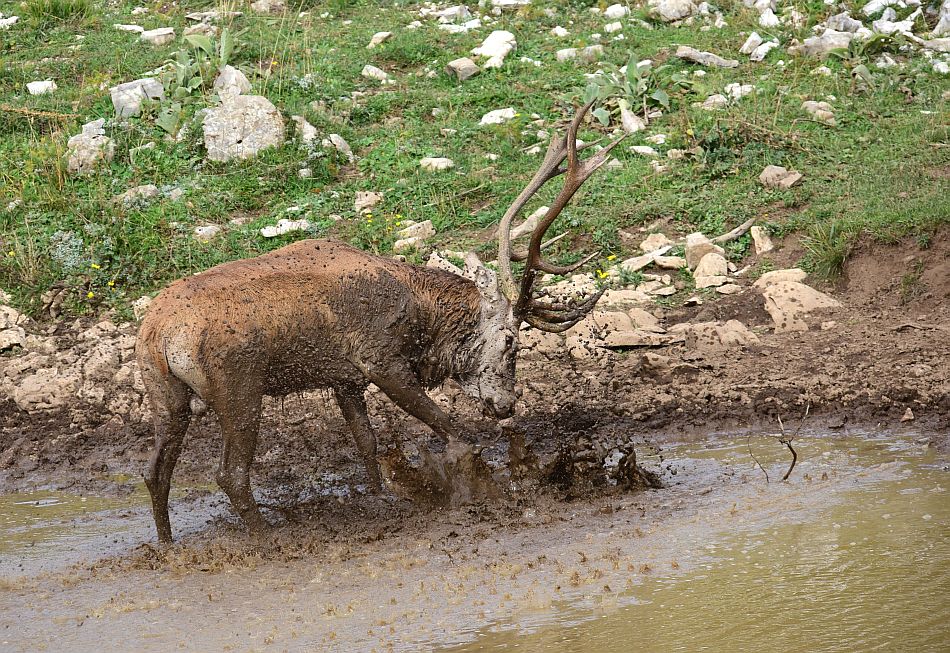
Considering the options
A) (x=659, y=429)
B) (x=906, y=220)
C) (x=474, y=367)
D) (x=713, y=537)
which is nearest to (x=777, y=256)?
(x=906, y=220)

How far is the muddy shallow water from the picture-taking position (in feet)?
13.4

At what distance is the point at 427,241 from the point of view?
9586 mm

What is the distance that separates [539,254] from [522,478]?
1.32m

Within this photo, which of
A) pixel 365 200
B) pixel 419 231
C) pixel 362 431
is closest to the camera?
pixel 362 431

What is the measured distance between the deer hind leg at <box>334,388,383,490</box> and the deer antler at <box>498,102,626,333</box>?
1110 mm

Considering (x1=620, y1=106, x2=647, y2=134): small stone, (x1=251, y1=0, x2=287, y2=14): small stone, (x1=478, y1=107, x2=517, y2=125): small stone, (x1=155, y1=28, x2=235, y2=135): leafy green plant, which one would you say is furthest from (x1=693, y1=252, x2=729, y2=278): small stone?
(x1=251, y1=0, x2=287, y2=14): small stone

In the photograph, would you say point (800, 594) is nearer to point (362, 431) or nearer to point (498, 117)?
point (362, 431)

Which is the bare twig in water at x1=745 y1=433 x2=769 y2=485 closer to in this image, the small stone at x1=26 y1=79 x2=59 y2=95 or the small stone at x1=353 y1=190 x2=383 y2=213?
the small stone at x1=353 y1=190 x2=383 y2=213

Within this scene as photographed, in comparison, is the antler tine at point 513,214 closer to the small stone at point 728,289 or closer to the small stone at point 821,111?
the small stone at point 728,289

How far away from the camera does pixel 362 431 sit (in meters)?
6.51

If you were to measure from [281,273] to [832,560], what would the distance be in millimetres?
3073

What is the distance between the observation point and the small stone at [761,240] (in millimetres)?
8890

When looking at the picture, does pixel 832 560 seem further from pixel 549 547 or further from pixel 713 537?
pixel 549 547

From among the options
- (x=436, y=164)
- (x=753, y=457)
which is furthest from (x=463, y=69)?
(x=753, y=457)
